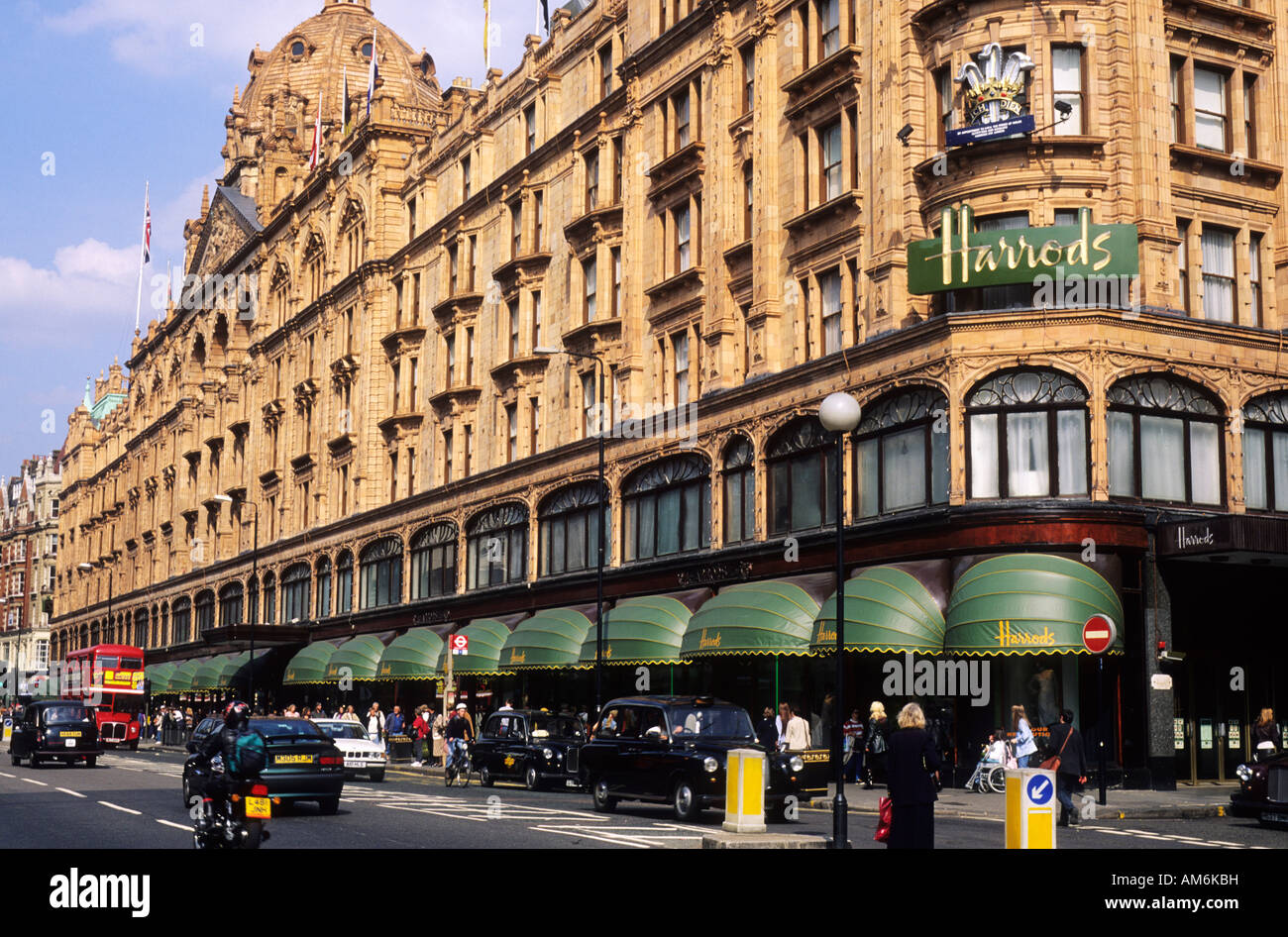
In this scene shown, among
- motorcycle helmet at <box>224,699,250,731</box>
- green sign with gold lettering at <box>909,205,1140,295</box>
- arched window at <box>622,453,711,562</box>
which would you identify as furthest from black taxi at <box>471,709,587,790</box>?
motorcycle helmet at <box>224,699,250,731</box>

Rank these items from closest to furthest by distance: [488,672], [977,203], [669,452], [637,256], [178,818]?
[178,818] < [977,203] < [669,452] < [637,256] < [488,672]

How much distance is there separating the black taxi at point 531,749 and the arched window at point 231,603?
5255 cm

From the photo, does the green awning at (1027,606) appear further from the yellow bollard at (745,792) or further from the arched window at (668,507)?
the arched window at (668,507)

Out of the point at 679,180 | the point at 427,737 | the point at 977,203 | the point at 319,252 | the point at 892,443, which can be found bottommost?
the point at 427,737

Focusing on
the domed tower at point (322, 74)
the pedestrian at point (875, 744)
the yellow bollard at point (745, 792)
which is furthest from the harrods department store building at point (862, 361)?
the domed tower at point (322, 74)

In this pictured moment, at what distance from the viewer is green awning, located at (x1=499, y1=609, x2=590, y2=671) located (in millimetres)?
46778

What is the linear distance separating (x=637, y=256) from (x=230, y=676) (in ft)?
129

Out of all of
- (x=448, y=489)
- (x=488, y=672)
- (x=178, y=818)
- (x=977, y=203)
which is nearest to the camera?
(x=178, y=818)

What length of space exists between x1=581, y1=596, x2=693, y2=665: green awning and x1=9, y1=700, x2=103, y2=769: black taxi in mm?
14515

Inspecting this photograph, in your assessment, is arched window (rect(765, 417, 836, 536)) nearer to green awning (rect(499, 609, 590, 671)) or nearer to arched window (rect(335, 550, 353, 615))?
green awning (rect(499, 609, 590, 671))

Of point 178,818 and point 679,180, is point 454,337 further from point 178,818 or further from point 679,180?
point 178,818

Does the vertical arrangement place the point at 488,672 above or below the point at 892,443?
below

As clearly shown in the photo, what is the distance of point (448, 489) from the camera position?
59750 millimetres
